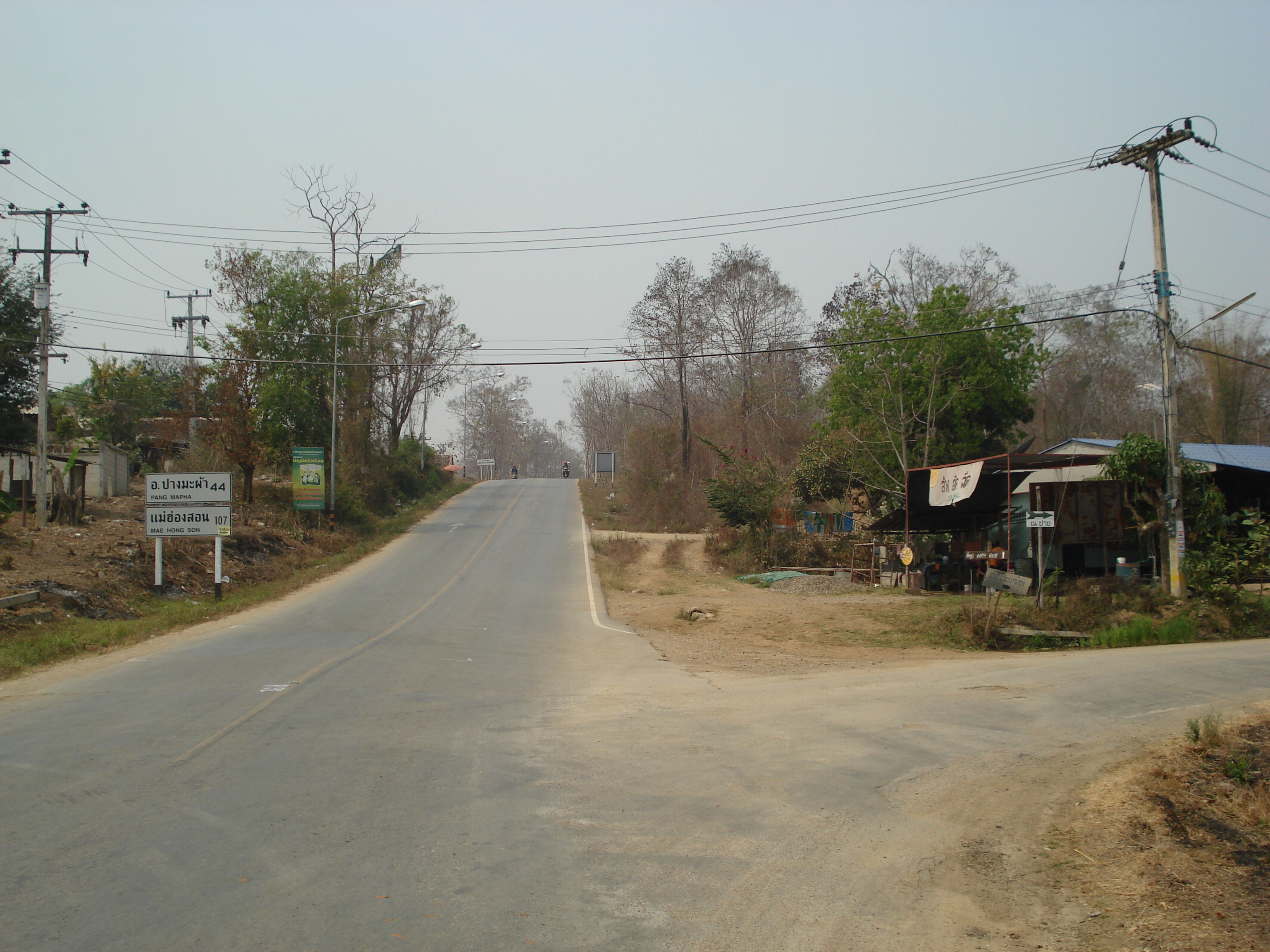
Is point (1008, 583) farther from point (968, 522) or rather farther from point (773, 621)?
point (968, 522)

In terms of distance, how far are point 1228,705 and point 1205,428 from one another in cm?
4621

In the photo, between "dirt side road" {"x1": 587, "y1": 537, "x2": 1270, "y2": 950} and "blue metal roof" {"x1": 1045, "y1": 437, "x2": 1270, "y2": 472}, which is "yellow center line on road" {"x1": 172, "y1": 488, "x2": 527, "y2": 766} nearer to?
"dirt side road" {"x1": 587, "y1": 537, "x2": 1270, "y2": 950}

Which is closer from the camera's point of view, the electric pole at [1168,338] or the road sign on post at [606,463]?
the electric pole at [1168,338]

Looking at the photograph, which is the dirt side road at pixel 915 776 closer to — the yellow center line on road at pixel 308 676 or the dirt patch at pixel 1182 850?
the dirt patch at pixel 1182 850

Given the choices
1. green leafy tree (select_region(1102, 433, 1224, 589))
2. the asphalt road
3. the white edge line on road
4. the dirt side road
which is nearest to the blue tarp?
the white edge line on road

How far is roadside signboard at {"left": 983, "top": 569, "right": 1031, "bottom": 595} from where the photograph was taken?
68.7ft

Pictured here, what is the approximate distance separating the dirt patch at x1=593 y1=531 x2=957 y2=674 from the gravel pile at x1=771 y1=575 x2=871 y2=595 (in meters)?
0.06

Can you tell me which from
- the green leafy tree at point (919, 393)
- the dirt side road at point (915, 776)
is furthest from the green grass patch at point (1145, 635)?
the green leafy tree at point (919, 393)

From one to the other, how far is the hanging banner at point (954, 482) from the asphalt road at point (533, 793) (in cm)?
743

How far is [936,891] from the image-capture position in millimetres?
5059

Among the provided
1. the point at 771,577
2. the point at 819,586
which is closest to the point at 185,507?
the point at 771,577

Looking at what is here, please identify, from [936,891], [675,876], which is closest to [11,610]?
[675,876]

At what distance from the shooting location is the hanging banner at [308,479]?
3634cm

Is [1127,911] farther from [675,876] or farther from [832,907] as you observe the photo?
[675,876]
